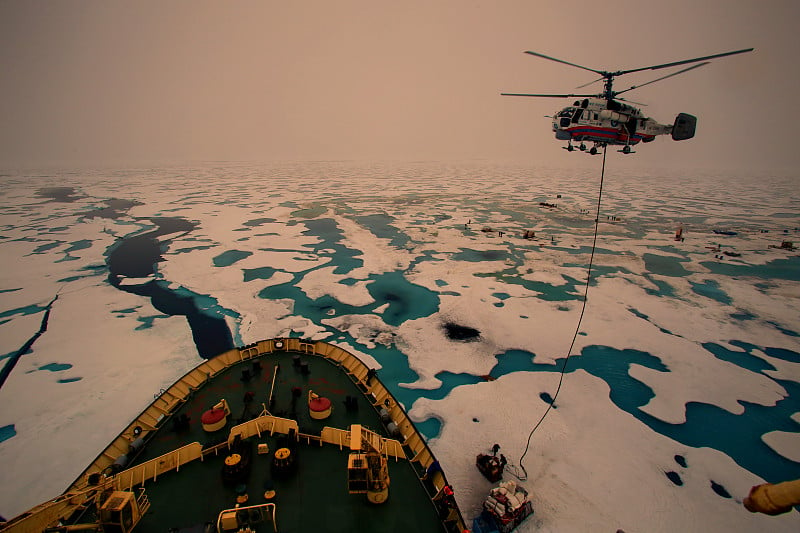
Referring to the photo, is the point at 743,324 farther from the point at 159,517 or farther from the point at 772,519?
the point at 159,517

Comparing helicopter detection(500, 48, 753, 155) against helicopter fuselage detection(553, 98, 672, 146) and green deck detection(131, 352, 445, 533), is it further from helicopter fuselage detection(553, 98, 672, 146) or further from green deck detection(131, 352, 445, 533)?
green deck detection(131, 352, 445, 533)

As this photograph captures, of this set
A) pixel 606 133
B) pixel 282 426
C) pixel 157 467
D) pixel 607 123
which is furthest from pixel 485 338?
pixel 157 467

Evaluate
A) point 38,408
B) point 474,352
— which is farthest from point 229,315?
point 474,352

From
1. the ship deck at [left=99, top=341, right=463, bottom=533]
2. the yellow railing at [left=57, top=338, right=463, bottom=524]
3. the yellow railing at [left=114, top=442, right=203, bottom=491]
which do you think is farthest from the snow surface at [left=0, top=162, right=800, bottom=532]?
the yellow railing at [left=114, top=442, right=203, bottom=491]

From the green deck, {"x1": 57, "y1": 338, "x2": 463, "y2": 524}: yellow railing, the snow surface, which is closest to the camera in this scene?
the green deck

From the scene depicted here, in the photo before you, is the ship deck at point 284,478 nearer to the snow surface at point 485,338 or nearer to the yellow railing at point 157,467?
the yellow railing at point 157,467

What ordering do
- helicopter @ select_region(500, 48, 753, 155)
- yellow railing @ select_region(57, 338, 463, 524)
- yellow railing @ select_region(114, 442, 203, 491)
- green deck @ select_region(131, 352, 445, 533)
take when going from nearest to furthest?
1. green deck @ select_region(131, 352, 445, 533)
2. yellow railing @ select_region(114, 442, 203, 491)
3. yellow railing @ select_region(57, 338, 463, 524)
4. helicopter @ select_region(500, 48, 753, 155)

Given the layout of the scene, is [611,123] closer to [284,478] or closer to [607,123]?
[607,123]
